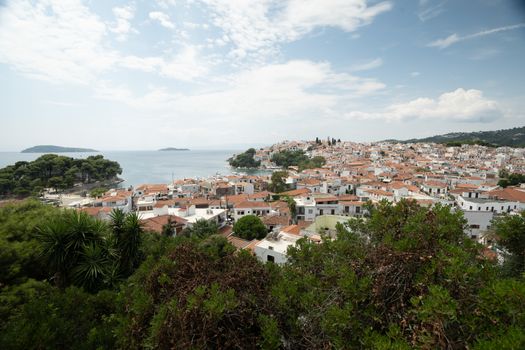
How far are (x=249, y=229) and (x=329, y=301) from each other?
17174 millimetres

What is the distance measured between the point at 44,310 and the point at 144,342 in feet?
8.23

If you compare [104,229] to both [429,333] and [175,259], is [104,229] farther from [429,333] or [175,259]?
[429,333]

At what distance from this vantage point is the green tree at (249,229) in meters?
20.0

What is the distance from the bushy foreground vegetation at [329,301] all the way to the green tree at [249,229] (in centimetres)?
1496

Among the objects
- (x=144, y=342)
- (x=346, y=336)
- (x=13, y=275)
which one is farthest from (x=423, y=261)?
(x=13, y=275)

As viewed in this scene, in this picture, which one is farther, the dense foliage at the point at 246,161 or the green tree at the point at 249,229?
the dense foliage at the point at 246,161

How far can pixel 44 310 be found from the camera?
4.21m

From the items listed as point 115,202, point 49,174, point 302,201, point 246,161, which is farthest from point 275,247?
point 246,161

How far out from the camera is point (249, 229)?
20094mm

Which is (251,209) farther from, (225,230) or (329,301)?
(329,301)

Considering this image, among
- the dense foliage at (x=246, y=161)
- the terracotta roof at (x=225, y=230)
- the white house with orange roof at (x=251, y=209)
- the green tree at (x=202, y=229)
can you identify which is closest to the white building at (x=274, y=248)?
the green tree at (x=202, y=229)

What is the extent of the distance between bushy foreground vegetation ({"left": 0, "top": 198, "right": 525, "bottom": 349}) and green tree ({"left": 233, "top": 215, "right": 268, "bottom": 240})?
14957mm

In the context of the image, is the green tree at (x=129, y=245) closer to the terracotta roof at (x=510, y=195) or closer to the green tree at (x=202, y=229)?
the green tree at (x=202, y=229)

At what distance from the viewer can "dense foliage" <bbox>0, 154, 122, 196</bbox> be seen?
42.4 metres
